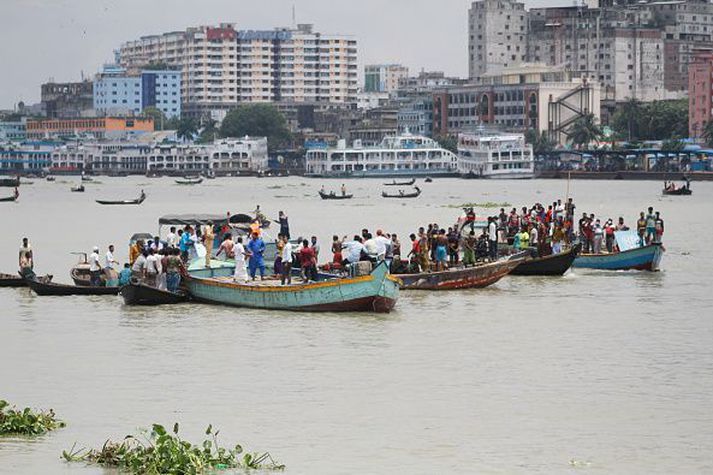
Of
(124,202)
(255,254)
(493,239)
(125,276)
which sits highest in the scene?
(255,254)

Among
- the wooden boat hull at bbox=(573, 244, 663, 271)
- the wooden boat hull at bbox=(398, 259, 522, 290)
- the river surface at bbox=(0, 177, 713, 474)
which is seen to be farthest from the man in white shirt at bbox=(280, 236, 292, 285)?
the wooden boat hull at bbox=(573, 244, 663, 271)

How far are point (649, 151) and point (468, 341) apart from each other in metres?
135

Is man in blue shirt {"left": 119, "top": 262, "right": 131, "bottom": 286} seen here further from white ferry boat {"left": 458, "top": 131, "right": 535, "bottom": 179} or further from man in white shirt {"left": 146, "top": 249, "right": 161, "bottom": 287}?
white ferry boat {"left": 458, "top": 131, "right": 535, "bottom": 179}

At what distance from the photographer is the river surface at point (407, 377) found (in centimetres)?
2108

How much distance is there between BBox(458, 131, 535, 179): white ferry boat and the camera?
18525cm

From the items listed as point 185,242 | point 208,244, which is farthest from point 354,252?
point 185,242

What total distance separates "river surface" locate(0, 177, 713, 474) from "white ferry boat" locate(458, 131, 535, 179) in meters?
142

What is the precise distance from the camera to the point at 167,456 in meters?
18.9

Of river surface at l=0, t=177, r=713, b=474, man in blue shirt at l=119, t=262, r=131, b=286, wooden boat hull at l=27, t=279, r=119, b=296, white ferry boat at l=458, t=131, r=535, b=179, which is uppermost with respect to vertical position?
white ferry boat at l=458, t=131, r=535, b=179

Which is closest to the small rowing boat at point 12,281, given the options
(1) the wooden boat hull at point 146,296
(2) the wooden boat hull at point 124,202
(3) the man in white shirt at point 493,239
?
(1) the wooden boat hull at point 146,296

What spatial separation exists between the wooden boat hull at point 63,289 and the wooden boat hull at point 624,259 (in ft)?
46.0

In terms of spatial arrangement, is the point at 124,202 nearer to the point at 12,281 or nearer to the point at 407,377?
the point at 12,281

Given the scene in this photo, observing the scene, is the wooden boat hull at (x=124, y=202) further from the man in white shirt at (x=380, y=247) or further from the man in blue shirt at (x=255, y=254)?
the man in white shirt at (x=380, y=247)

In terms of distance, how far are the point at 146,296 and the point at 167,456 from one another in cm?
1635
